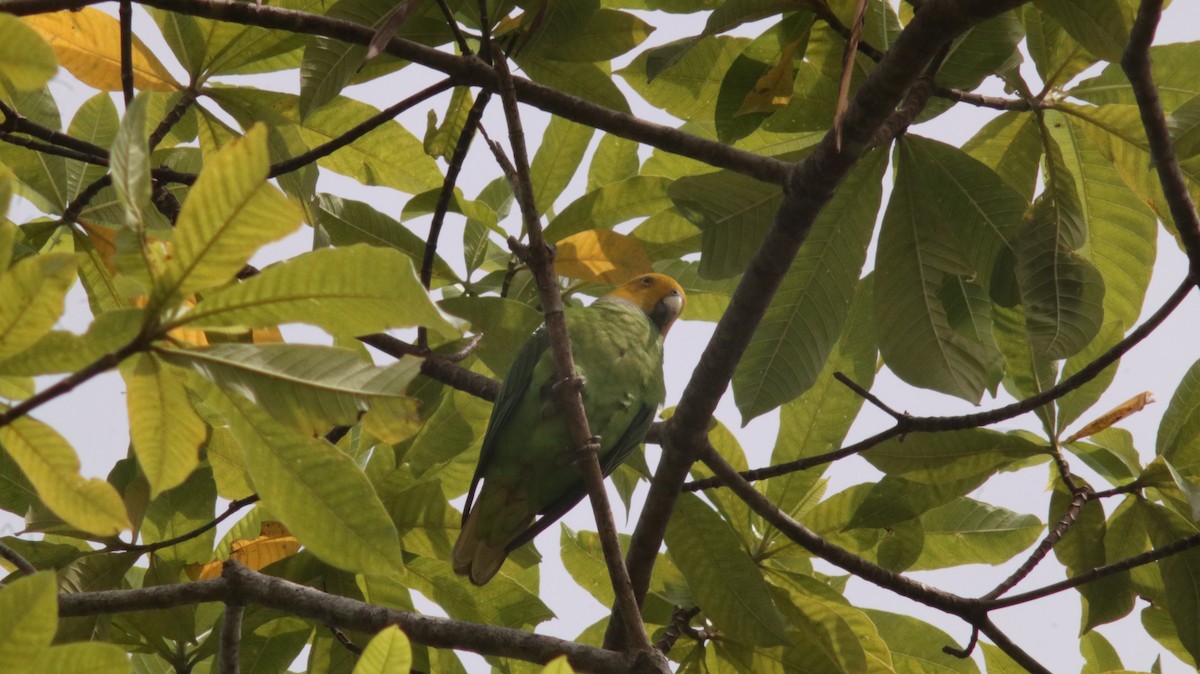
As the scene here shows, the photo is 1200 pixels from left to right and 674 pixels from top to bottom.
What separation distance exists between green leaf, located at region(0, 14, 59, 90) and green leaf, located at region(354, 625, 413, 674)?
813 millimetres

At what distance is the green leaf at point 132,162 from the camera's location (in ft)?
4.19

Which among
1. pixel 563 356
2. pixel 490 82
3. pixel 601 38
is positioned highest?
pixel 601 38

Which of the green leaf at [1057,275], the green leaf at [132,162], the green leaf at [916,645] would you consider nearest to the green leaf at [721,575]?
the green leaf at [916,645]

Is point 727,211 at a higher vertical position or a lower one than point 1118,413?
higher

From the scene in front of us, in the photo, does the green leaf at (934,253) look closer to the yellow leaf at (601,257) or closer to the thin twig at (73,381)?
the yellow leaf at (601,257)

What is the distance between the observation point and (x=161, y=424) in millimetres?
1433

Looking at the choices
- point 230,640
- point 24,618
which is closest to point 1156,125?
point 24,618

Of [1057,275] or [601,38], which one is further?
[601,38]

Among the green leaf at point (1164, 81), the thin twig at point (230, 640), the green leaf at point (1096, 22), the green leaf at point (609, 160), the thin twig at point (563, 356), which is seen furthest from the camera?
the green leaf at point (609, 160)

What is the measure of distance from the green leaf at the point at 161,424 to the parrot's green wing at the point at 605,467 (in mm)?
1797

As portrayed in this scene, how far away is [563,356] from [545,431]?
3.61 feet

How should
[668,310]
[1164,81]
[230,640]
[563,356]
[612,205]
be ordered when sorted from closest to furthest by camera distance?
[563,356], [230,640], [1164,81], [612,205], [668,310]

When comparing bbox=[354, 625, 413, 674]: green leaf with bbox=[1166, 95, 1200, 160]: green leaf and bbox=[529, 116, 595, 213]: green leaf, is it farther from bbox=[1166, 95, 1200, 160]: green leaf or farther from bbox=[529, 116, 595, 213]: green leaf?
bbox=[529, 116, 595, 213]: green leaf

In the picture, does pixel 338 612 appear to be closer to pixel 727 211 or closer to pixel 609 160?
pixel 727 211
